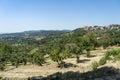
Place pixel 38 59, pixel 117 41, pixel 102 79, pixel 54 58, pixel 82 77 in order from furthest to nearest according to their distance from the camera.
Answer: pixel 117 41
pixel 38 59
pixel 54 58
pixel 82 77
pixel 102 79

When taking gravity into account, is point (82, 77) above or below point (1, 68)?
above

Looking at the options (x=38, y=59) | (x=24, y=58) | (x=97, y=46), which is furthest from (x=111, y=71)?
(x=97, y=46)

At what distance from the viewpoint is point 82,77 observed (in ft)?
85.4

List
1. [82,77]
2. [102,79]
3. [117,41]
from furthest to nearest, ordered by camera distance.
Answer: [117,41] → [82,77] → [102,79]

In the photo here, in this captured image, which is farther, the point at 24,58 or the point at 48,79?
the point at 24,58

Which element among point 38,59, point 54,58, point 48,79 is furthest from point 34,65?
point 48,79

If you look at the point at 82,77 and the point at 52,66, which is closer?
the point at 82,77

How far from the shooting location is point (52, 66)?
6247 cm

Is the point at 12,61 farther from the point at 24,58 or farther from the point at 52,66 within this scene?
the point at 52,66

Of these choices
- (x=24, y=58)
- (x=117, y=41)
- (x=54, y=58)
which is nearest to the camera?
(x=54, y=58)

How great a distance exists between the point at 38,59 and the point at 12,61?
36.9 ft

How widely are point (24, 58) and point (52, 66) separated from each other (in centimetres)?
1256

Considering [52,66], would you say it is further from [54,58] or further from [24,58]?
Result: [24,58]

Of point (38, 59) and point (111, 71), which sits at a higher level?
point (111, 71)
